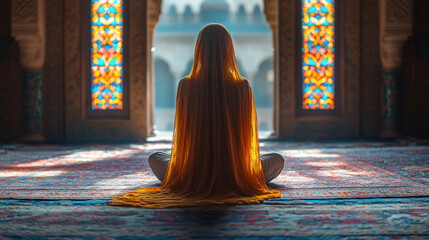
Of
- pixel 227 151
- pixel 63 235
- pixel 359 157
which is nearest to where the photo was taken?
pixel 63 235

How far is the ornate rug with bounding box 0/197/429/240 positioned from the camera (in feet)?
6.41

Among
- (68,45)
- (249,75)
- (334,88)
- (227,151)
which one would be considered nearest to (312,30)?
(334,88)

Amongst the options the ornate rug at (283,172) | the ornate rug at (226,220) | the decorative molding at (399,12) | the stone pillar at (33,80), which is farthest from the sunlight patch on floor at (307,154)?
the stone pillar at (33,80)

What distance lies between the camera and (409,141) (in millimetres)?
6430

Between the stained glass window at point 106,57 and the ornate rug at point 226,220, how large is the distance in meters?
4.41

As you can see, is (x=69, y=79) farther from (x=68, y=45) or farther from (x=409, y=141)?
(x=409, y=141)

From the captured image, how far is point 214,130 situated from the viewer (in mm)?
2635

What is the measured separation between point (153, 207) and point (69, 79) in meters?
4.94

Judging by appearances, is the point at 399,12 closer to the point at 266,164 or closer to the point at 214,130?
the point at 266,164

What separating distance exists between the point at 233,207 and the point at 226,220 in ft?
0.87

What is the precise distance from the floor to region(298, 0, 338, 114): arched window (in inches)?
99.1

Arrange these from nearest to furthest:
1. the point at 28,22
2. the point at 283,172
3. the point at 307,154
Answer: the point at 283,172
the point at 307,154
the point at 28,22

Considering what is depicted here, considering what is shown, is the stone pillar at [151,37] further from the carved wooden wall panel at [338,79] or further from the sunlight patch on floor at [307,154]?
the sunlight patch on floor at [307,154]

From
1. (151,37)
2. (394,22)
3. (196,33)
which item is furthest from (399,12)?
(196,33)
